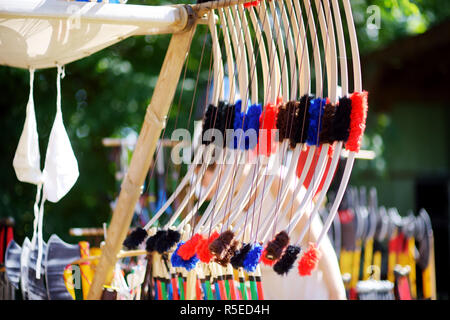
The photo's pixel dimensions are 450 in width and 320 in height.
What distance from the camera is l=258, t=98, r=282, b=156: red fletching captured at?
1.62 metres

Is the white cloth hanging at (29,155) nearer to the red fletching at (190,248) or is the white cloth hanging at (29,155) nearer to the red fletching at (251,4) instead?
the red fletching at (190,248)

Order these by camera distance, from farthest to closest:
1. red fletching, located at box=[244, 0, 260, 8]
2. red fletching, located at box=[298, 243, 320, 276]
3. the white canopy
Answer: red fletching, located at box=[244, 0, 260, 8] → the white canopy → red fletching, located at box=[298, 243, 320, 276]

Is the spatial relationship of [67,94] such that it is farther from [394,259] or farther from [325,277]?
[325,277]

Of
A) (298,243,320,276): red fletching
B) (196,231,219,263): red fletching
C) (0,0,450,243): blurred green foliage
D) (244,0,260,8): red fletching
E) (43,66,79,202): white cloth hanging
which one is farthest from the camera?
(0,0,450,243): blurred green foliage

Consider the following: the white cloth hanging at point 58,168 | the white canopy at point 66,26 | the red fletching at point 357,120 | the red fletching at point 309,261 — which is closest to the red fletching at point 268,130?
the red fletching at point 357,120

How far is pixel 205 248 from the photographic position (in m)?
1.56

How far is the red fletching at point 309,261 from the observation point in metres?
1.39

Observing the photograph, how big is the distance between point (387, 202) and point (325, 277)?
5.93 m

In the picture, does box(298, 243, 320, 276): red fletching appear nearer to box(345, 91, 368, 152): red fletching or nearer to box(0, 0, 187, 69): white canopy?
box(345, 91, 368, 152): red fletching

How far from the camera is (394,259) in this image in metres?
4.35

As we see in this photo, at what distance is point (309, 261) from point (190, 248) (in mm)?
345

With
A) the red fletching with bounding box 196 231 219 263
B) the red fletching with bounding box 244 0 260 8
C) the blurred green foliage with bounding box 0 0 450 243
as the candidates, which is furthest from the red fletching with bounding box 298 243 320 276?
the blurred green foliage with bounding box 0 0 450 243

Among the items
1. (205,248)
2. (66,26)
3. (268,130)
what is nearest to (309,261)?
(205,248)

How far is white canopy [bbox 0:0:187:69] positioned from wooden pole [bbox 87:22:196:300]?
3.2 inches
